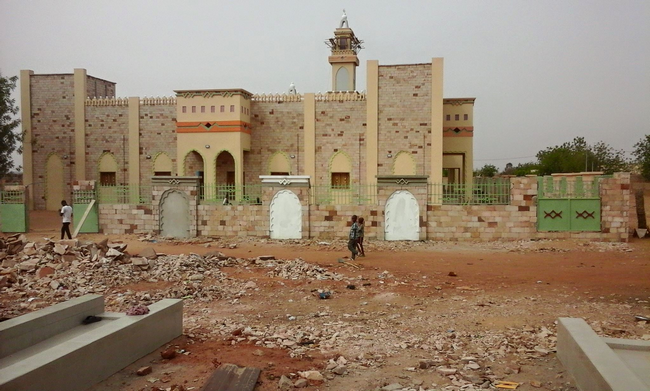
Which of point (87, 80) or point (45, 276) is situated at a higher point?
point (87, 80)

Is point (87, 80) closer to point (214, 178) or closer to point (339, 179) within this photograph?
point (214, 178)

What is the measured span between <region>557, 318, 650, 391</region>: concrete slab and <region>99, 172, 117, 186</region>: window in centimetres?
2508

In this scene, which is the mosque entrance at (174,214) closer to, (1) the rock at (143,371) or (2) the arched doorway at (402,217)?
(2) the arched doorway at (402,217)

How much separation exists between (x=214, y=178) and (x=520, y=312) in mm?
17967

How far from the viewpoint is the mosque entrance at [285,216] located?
15.8 meters

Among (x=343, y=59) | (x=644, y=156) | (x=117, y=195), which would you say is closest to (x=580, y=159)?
(x=644, y=156)

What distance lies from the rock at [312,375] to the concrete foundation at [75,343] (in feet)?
5.81

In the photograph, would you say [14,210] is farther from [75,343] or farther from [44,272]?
[75,343]

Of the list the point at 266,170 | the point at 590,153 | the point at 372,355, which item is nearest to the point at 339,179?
the point at 266,170

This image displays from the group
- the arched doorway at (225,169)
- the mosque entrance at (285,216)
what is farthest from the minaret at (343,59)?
the mosque entrance at (285,216)

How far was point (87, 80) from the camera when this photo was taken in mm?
26000

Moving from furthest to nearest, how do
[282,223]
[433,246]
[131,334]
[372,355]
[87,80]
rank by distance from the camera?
[87,80]
[282,223]
[433,246]
[372,355]
[131,334]

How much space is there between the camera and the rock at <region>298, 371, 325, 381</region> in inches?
190

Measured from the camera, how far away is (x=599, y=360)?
4051mm
